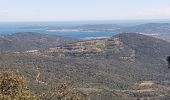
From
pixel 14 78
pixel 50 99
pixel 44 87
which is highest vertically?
pixel 14 78

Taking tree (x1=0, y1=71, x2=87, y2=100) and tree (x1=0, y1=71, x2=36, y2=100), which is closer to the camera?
tree (x1=0, y1=71, x2=87, y2=100)

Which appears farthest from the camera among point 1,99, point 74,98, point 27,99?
point 74,98

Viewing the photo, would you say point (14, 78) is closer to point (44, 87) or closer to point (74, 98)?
point (74, 98)

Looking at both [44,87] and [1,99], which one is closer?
[1,99]

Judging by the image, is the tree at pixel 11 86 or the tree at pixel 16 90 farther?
the tree at pixel 11 86

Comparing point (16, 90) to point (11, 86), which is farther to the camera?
point (11, 86)

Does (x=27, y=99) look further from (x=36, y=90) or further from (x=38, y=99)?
(x=36, y=90)

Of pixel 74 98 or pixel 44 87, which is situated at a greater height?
pixel 74 98

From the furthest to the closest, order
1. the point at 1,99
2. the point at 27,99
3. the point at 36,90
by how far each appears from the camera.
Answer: the point at 36,90, the point at 27,99, the point at 1,99

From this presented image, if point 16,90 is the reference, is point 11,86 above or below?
above

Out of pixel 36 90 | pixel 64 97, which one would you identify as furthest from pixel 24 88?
pixel 36 90
